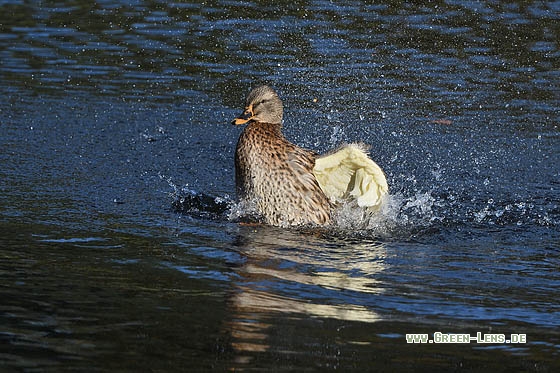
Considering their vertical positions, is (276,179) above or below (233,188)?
above

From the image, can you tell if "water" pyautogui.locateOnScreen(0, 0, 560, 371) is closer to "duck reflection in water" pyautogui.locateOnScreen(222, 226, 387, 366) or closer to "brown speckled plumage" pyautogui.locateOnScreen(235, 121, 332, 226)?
"duck reflection in water" pyautogui.locateOnScreen(222, 226, 387, 366)

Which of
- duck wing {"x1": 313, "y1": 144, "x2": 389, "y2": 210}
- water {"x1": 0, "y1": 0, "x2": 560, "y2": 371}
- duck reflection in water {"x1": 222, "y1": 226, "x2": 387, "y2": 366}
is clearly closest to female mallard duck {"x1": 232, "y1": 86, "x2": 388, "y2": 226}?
duck wing {"x1": 313, "y1": 144, "x2": 389, "y2": 210}

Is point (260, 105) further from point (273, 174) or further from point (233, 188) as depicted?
point (233, 188)

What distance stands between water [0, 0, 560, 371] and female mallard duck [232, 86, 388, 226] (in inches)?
7.6

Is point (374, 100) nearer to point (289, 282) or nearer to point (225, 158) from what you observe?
point (225, 158)

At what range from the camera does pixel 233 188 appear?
858 centimetres

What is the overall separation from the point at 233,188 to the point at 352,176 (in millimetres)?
1273

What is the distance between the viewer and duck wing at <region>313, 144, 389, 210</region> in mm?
7414

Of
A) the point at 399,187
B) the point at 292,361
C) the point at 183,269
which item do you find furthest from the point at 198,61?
the point at 292,361

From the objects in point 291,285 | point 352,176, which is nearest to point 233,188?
point 352,176

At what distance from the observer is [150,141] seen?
9617mm

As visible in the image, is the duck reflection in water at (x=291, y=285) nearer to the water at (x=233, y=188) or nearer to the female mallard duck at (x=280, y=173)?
the water at (x=233, y=188)

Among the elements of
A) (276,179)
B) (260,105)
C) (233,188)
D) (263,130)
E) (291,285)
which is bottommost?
(291,285)

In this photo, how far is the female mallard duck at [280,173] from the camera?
7.64m
